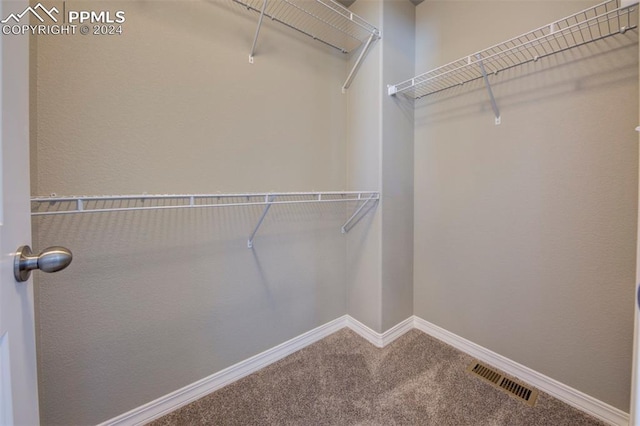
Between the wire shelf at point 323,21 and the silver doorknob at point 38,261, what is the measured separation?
148 centimetres

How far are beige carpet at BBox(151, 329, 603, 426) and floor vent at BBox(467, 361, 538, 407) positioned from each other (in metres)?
0.03

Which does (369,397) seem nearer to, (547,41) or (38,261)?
(38,261)

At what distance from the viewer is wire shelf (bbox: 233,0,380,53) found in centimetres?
144

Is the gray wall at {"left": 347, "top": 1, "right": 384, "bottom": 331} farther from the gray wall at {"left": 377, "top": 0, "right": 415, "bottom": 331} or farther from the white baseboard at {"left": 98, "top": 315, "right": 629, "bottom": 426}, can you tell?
the white baseboard at {"left": 98, "top": 315, "right": 629, "bottom": 426}

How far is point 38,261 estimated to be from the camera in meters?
0.47

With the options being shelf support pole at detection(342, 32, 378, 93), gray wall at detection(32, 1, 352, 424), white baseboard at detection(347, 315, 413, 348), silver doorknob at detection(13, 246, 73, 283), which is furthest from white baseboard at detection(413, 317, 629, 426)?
silver doorknob at detection(13, 246, 73, 283)

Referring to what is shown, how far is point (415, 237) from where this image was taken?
1896 mm

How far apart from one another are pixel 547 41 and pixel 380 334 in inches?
74.4

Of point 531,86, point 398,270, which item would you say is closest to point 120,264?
point 398,270

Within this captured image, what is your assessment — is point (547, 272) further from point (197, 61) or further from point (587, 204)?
point (197, 61)

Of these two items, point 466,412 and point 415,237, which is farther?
point 415,237

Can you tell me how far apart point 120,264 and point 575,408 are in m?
2.28

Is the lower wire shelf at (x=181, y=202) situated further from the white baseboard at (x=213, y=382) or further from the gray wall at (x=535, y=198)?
the white baseboard at (x=213, y=382)

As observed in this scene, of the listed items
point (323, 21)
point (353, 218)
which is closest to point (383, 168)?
point (353, 218)
